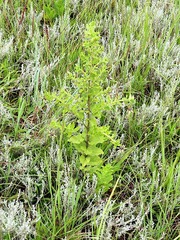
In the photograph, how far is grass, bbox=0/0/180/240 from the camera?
1.80m

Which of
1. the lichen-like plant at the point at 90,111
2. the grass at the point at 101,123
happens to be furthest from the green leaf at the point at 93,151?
the grass at the point at 101,123

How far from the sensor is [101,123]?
2.34 meters

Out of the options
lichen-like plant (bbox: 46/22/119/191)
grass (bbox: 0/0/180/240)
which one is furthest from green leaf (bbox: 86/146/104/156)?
grass (bbox: 0/0/180/240)

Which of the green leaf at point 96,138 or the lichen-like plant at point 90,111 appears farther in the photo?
the green leaf at point 96,138

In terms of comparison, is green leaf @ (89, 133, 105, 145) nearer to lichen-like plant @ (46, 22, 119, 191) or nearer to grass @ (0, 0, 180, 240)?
lichen-like plant @ (46, 22, 119, 191)

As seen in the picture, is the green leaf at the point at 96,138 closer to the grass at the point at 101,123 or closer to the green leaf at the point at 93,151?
the green leaf at the point at 93,151

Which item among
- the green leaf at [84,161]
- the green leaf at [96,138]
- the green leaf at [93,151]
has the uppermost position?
the green leaf at [96,138]

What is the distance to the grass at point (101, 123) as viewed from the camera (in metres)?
1.80

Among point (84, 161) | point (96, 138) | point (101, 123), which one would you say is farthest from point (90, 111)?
point (101, 123)

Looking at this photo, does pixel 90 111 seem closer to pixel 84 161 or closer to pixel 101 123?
pixel 84 161

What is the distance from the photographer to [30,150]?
203cm

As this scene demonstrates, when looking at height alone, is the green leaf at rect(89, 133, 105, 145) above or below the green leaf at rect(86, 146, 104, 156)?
above

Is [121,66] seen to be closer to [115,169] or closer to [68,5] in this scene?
[68,5]

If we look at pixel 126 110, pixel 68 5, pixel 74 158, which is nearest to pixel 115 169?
pixel 74 158
